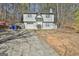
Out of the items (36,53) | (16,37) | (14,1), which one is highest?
(14,1)

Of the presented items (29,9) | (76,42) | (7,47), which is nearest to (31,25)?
(29,9)

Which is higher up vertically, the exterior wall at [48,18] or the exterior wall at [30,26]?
the exterior wall at [48,18]

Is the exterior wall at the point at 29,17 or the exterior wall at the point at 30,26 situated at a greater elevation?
the exterior wall at the point at 29,17

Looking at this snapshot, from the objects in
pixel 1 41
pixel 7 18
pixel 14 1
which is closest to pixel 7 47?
pixel 1 41

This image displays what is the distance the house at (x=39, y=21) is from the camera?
911 mm

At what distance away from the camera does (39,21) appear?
3.02 feet

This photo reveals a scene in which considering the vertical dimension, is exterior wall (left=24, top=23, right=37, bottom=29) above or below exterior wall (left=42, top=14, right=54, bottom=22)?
below

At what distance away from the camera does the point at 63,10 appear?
0.92m

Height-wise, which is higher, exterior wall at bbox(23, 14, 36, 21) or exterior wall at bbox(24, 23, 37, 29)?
exterior wall at bbox(23, 14, 36, 21)

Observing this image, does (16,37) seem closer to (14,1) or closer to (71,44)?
(14,1)

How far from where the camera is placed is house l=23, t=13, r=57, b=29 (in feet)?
2.99

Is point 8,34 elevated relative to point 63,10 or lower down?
lower down

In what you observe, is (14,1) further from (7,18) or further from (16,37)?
(16,37)

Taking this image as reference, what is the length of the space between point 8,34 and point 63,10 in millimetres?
402
